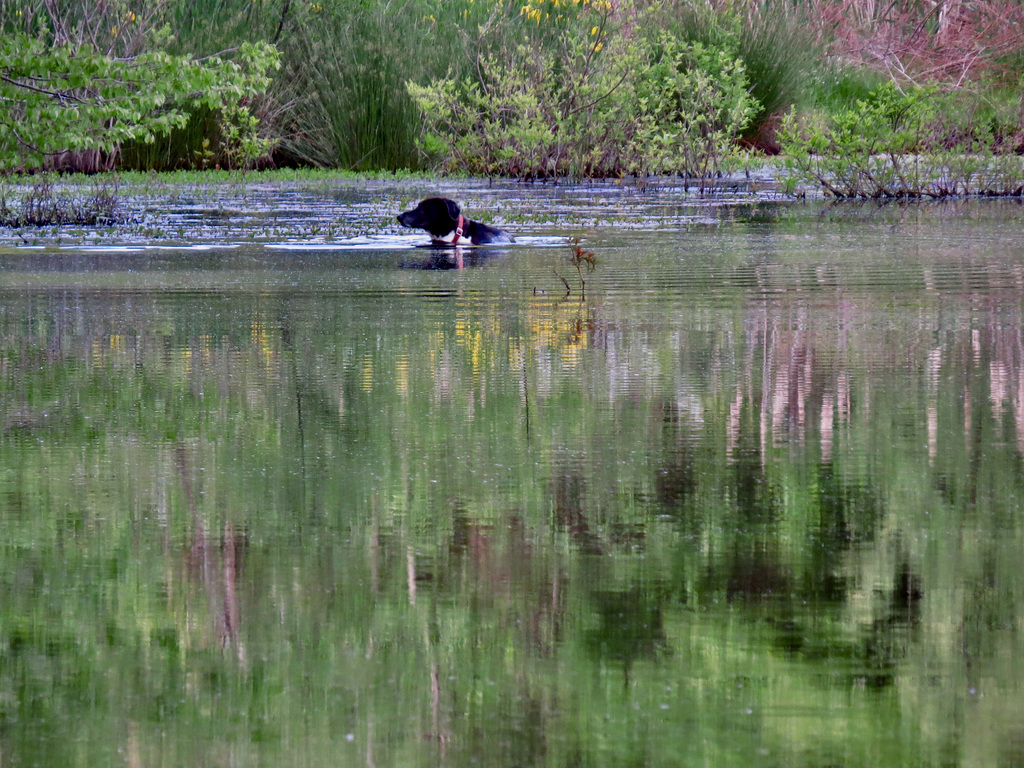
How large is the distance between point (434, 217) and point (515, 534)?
10562mm

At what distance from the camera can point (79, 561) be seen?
416cm

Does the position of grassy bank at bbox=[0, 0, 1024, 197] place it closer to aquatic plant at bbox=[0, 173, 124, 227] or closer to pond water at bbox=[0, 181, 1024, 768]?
aquatic plant at bbox=[0, 173, 124, 227]

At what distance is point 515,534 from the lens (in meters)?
4.39

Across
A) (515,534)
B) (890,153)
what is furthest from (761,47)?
(515,534)

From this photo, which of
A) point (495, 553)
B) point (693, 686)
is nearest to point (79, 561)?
point (495, 553)

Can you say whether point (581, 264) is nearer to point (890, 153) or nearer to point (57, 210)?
point (57, 210)

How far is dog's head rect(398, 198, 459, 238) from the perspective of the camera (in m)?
14.7

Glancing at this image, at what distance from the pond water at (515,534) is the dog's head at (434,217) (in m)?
5.09

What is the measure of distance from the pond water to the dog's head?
16.7 ft

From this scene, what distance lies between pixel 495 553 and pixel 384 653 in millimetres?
782

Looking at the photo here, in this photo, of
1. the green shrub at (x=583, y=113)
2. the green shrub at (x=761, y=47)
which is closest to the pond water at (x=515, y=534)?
the green shrub at (x=583, y=113)

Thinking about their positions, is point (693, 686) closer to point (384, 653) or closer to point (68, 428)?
point (384, 653)

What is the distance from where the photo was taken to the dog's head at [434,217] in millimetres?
14703

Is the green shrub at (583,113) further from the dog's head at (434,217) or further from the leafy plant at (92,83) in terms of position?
the dog's head at (434,217)
